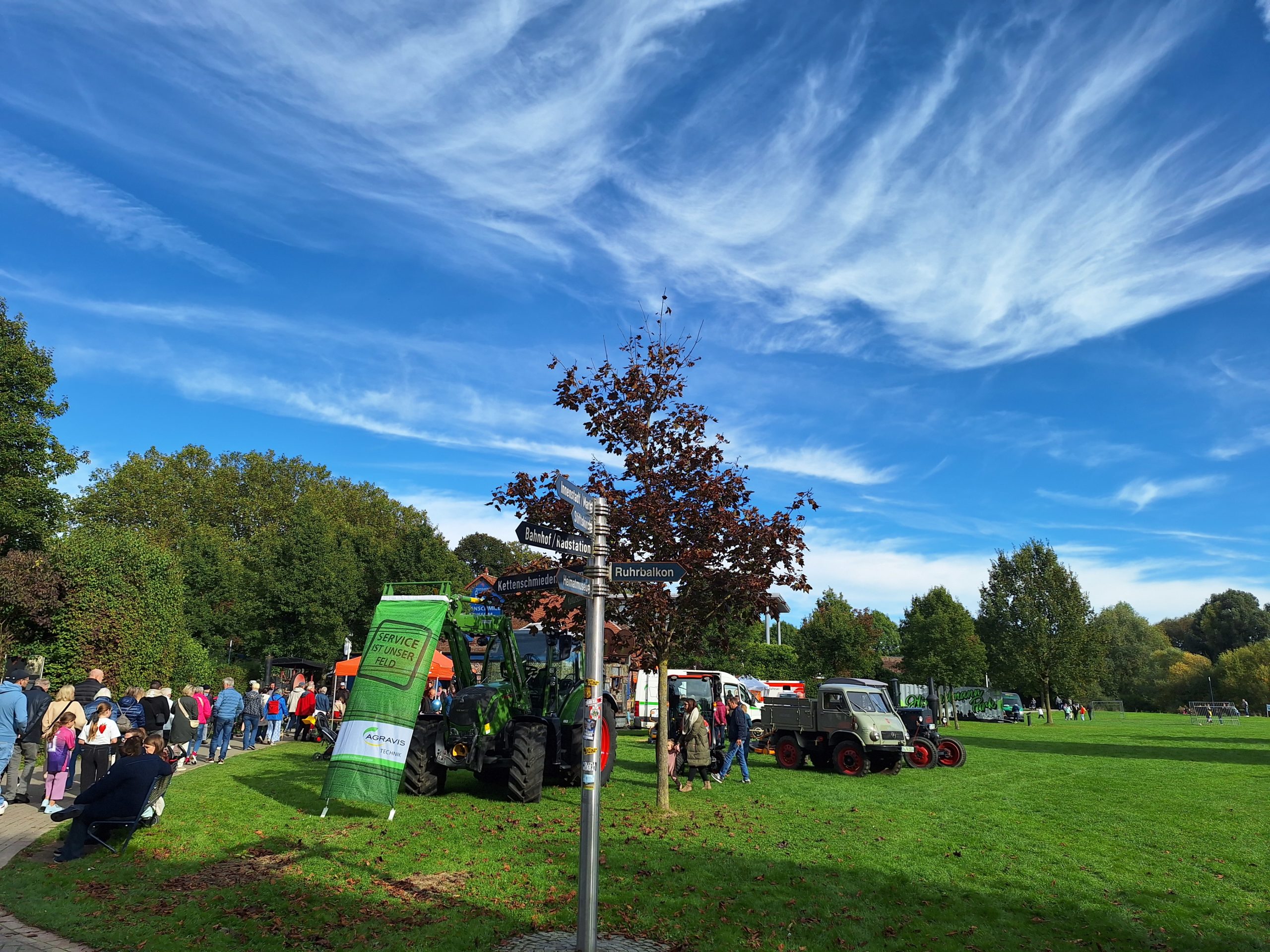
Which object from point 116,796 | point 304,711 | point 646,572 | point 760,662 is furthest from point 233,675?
point 646,572

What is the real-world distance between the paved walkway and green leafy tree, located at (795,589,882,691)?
155ft

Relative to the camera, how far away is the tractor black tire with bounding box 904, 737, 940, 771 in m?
20.4

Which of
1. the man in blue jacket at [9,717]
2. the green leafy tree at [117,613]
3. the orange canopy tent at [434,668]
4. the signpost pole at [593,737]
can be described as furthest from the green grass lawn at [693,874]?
the orange canopy tent at [434,668]

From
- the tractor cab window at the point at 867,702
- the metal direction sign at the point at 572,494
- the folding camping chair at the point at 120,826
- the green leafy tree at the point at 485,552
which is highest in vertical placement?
the green leafy tree at the point at 485,552

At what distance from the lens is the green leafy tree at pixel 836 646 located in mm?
58156

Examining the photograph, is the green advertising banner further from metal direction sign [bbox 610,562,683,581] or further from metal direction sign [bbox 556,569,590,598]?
metal direction sign [bbox 556,569,590,598]

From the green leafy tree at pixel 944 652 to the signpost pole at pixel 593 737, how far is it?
52874 mm

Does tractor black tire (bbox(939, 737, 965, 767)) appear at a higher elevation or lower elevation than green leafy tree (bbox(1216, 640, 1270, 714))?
lower

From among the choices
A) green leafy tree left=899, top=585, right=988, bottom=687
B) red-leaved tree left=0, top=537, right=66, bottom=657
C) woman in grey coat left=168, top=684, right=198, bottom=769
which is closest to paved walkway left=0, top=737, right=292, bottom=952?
woman in grey coat left=168, top=684, right=198, bottom=769

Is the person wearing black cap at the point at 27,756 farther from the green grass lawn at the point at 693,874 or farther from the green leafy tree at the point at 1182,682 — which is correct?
the green leafy tree at the point at 1182,682

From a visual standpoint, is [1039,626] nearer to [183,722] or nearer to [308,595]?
[308,595]

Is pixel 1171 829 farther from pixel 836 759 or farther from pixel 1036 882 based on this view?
pixel 836 759

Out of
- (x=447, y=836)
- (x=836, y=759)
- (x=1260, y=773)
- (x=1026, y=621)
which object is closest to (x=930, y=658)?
(x=1026, y=621)

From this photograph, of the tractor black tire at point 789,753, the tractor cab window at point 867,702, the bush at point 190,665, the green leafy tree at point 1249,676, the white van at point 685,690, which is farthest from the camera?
the green leafy tree at point 1249,676
